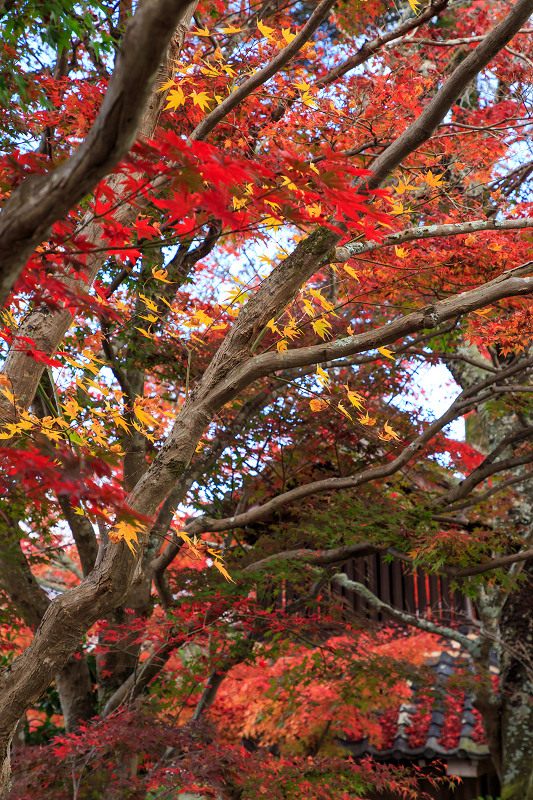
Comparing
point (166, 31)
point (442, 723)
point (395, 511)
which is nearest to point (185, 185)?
point (166, 31)

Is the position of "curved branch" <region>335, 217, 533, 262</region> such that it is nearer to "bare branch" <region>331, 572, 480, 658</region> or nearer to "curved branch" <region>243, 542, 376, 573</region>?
"curved branch" <region>243, 542, 376, 573</region>

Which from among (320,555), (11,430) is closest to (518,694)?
(320,555)

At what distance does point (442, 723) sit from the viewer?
848cm

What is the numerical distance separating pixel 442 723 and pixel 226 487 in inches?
161

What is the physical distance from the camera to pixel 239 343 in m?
3.20

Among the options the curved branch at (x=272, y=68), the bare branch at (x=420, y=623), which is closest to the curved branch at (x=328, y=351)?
the curved branch at (x=272, y=68)

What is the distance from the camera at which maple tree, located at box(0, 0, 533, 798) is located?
2379 mm

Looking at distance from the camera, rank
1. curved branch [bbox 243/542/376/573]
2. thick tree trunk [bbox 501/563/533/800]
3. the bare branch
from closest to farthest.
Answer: curved branch [bbox 243/542/376/573] < thick tree trunk [bbox 501/563/533/800] < the bare branch

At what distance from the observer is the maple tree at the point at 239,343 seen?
238cm

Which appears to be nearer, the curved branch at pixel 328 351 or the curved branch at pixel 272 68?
the curved branch at pixel 328 351

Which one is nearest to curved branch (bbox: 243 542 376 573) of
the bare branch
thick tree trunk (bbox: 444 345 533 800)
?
the bare branch

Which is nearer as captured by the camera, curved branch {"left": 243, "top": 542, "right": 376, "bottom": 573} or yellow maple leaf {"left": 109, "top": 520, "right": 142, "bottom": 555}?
yellow maple leaf {"left": 109, "top": 520, "right": 142, "bottom": 555}

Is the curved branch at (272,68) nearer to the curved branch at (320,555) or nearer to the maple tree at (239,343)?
the maple tree at (239,343)

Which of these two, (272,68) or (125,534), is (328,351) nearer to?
(125,534)
